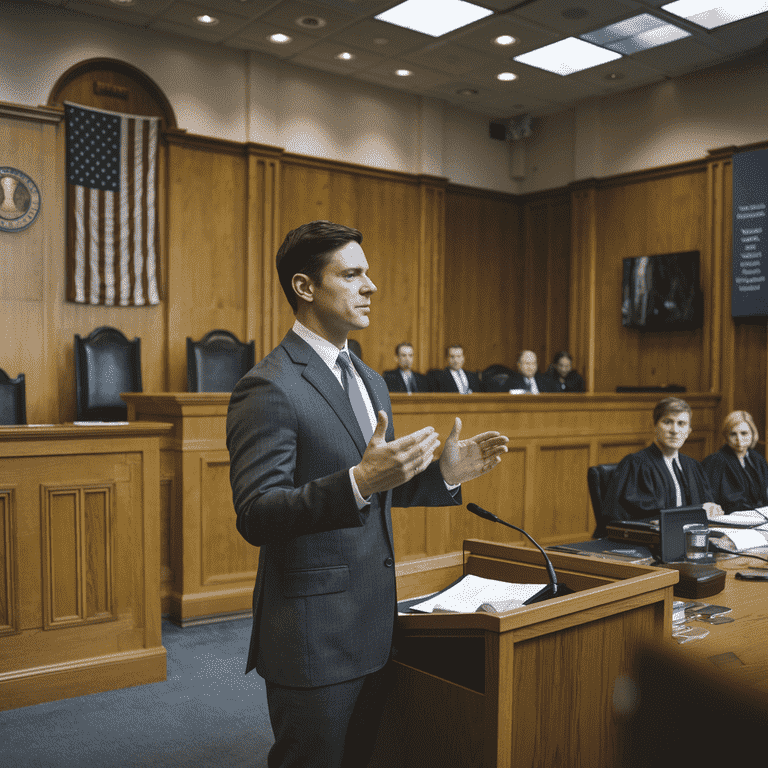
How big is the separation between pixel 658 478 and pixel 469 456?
7.66 ft

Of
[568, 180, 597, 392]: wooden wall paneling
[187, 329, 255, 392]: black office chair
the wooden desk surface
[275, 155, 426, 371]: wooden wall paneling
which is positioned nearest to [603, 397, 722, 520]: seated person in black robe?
the wooden desk surface

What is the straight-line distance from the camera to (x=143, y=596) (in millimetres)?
3193

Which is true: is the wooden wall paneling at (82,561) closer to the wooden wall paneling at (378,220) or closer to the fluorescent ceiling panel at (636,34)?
the wooden wall paneling at (378,220)

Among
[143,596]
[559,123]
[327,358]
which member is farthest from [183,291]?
[327,358]

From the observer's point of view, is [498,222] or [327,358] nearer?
[327,358]

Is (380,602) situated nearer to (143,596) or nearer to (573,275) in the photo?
(143,596)

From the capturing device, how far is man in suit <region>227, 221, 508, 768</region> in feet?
3.98

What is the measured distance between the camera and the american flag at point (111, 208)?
20.8 ft

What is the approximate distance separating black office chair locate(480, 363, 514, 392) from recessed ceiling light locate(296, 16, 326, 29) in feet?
12.2

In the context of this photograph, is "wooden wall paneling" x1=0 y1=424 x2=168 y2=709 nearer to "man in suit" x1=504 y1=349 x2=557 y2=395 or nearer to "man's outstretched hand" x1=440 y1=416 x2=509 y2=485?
"man's outstretched hand" x1=440 y1=416 x2=509 y2=485

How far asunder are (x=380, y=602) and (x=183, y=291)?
5.99m

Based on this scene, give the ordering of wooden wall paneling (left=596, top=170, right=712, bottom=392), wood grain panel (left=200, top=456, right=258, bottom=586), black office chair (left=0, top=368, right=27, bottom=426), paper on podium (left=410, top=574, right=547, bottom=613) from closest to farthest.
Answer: paper on podium (left=410, top=574, right=547, bottom=613)
wood grain panel (left=200, top=456, right=258, bottom=586)
black office chair (left=0, top=368, right=27, bottom=426)
wooden wall paneling (left=596, top=170, right=712, bottom=392)

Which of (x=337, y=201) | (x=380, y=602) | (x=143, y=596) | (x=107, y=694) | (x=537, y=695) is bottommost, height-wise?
(x=107, y=694)

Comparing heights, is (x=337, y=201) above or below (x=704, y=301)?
above
